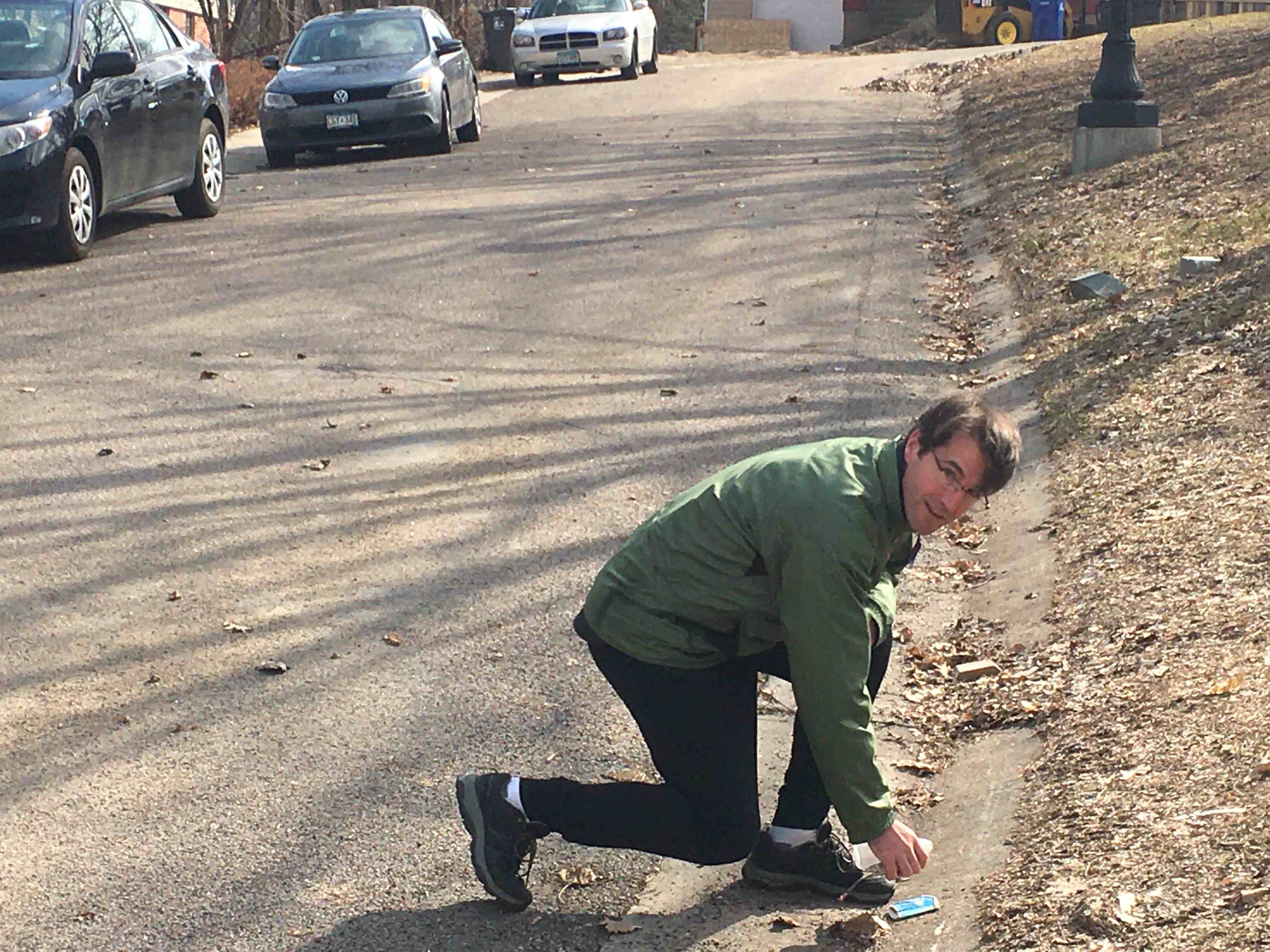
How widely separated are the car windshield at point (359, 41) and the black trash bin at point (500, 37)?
15.0 metres

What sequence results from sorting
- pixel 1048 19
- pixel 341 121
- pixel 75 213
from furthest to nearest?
pixel 1048 19 < pixel 341 121 < pixel 75 213

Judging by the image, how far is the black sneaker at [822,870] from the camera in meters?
4.23

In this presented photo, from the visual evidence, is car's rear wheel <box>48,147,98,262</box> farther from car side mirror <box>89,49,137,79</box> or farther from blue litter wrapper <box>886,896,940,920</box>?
blue litter wrapper <box>886,896,940,920</box>

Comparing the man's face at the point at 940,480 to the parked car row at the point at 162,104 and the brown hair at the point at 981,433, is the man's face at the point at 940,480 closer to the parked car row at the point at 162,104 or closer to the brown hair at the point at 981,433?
the brown hair at the point at 981,433

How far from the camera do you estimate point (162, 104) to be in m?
13.2

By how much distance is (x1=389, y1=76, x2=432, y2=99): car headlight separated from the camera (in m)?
18.6

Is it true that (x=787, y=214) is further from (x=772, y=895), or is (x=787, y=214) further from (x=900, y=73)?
(x=900, y=73)

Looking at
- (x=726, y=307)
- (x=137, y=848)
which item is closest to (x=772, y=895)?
(x=137, y=848)

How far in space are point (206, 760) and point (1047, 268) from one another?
7533 mm

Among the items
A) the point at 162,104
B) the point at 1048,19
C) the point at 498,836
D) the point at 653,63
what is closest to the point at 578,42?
the point at 653,63

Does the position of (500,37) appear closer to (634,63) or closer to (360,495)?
(634,63)

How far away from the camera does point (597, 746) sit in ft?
16.6

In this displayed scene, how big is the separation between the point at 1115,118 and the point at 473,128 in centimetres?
832

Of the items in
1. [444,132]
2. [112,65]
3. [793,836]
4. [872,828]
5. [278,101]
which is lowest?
[793,836]
